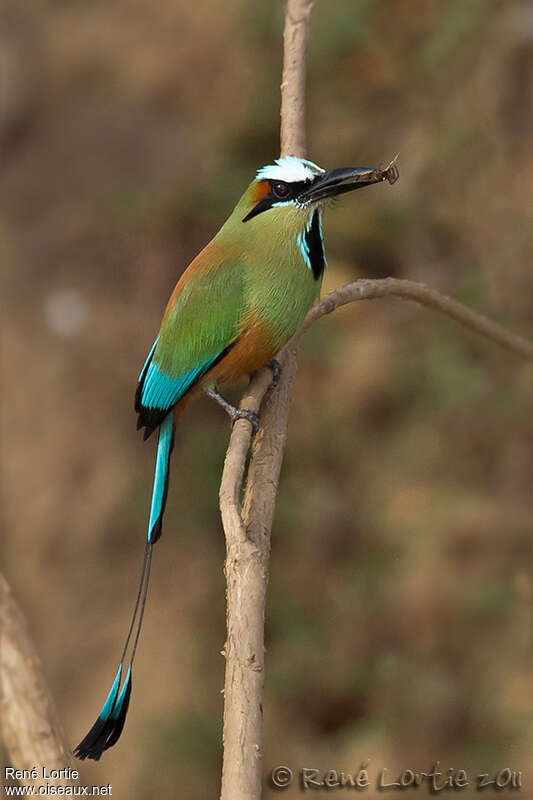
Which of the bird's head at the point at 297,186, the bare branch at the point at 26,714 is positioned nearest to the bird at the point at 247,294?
the bird's head at the point at 297,186

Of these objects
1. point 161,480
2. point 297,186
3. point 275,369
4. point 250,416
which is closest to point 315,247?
point 297,186

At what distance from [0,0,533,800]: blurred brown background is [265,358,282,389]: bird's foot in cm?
151

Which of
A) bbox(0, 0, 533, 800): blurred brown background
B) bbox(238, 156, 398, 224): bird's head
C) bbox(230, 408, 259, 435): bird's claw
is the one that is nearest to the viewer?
bbox(230, 408, 259, 435): bird's claw

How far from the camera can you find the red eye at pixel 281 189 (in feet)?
5.26

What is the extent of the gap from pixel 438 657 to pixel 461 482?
565 millimetres

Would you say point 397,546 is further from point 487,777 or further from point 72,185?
point 72,185

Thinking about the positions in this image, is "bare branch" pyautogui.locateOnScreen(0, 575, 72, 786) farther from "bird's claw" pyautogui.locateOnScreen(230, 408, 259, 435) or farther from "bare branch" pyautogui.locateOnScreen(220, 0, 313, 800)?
"bird's claw" pyautogui.locateOnScreen(230, 408, 259, 435)

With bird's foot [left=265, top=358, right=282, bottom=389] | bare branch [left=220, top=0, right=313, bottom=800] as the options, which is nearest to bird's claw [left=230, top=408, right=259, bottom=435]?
bare branch [left=220, top=0, right=313, bottom=800]

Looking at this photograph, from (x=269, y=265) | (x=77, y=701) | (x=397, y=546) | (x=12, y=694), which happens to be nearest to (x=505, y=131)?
(x=397, y=546)

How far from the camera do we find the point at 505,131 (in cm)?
334

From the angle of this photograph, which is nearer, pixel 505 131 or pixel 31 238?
pixel 505 131

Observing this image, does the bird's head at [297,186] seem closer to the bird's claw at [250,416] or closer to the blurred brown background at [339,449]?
the bird's claw at [250,416]

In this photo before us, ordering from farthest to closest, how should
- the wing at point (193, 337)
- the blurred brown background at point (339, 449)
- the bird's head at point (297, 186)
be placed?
the blurred brown background at point (339, 449) → the wing at point (193, 337) → the bird's head at point (297, 186)

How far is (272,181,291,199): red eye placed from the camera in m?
1.60
